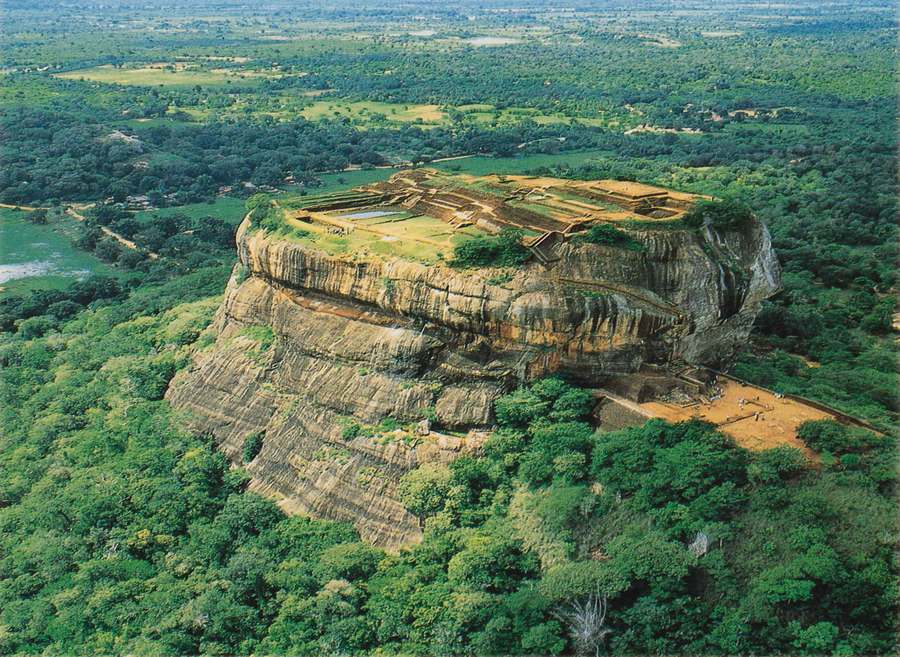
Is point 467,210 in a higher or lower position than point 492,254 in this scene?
lower

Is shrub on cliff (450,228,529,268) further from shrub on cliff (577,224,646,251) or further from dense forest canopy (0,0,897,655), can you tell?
shrub on cliff (577,224,646,251)

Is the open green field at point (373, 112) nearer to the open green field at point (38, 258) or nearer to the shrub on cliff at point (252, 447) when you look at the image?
the open green field at point (38, 258)

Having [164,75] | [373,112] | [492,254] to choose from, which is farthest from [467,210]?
[164,75]

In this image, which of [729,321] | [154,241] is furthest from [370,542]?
[154,241]

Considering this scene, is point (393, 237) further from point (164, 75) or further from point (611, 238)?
point (164, 75)

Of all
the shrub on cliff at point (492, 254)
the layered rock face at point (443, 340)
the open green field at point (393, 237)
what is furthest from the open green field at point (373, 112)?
the shrub on cliff at point (492, 254)

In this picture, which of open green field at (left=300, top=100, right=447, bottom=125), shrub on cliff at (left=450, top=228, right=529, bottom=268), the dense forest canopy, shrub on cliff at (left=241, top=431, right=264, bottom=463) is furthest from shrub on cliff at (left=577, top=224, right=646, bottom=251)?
open green field at (left=300, top=100, right=447, bottom=125)

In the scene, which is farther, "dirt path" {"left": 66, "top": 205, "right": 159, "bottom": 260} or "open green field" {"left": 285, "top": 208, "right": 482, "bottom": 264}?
"dirt path" {"left": 66, "top": 205, "right": 159, "bottom": 260}
